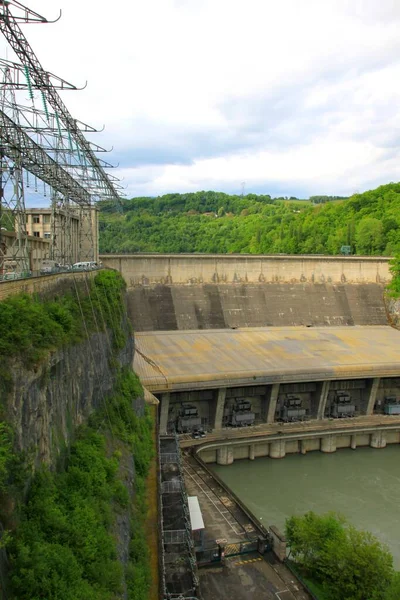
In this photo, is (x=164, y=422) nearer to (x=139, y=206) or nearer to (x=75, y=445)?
(x=75, y=445)

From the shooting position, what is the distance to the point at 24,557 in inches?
259

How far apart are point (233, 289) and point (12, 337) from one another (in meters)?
31.6

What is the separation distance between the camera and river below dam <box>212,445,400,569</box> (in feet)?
68.2

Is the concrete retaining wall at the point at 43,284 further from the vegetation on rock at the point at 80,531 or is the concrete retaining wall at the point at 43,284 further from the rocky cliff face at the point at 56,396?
the vegetation on rock at the point at 80,531

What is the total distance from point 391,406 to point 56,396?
25.9m

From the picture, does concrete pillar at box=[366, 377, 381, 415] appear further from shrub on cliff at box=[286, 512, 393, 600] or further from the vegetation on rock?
the vegetation on rock

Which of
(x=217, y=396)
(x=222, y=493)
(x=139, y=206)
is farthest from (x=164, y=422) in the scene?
(x=139, y=206)

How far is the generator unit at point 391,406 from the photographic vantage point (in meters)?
30.4

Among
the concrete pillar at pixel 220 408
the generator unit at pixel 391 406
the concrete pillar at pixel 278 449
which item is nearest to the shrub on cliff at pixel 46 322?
the concrete pillar at pixel 220 408

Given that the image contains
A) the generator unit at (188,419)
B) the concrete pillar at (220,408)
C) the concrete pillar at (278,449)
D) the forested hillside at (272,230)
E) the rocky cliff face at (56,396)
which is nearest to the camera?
the rocky cliff face at (56,396)

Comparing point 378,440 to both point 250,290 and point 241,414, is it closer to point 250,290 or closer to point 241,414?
point 241,414

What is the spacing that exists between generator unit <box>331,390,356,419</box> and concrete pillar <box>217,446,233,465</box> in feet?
27.1

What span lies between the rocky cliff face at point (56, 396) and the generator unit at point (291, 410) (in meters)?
15.8

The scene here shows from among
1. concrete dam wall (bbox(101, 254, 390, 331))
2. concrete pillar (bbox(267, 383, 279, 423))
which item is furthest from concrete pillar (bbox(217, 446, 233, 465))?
concrete dam wall (bbox(101, 254, 390, 331))
